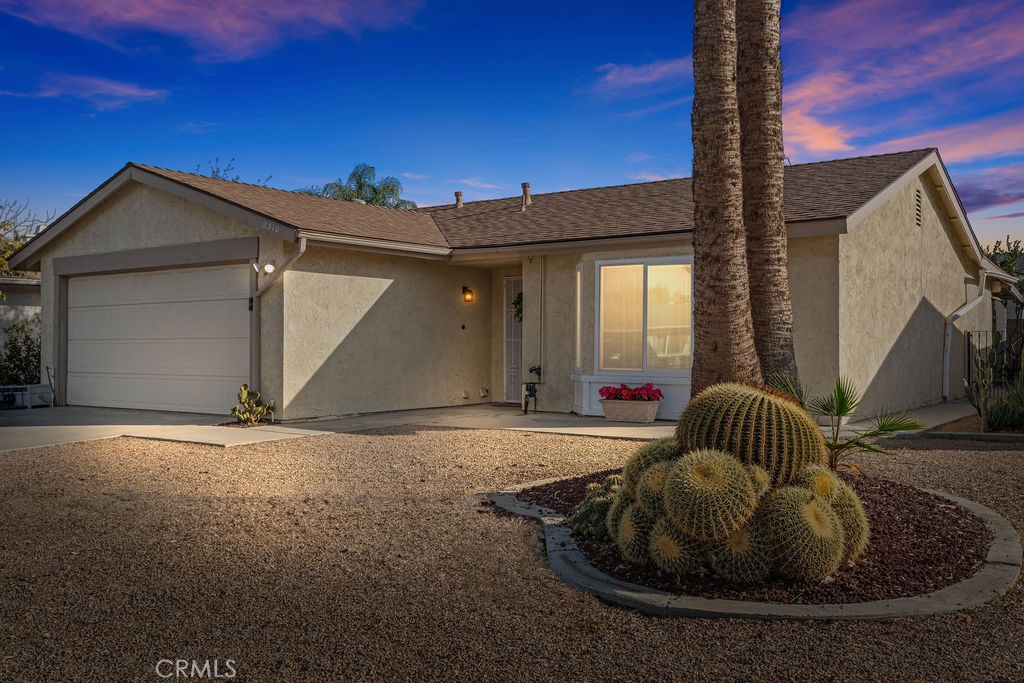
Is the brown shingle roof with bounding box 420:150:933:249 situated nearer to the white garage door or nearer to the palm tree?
the white garage door

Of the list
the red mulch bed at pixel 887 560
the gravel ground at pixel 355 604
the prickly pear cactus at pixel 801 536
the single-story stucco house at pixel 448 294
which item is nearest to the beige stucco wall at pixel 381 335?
the single-story stucco house at pixel 448 294

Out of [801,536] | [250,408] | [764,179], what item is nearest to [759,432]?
[801,536]

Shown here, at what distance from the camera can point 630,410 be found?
12.5m

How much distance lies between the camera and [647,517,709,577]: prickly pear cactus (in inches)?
178

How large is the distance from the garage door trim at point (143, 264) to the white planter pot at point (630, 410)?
5514 millimetres

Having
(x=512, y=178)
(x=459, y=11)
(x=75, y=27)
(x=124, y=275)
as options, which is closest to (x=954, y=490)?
(x=459, y=11)

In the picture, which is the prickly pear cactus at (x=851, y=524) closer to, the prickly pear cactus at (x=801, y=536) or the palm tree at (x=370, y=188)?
the prickly pear cactus at (x=801, y=536)

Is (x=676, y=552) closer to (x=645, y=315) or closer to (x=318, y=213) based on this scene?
(x=645, y=315)

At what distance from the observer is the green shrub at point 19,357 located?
54.2 feet

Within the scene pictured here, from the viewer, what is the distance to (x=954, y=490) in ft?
23.8

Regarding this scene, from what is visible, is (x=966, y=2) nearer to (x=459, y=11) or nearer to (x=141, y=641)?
(x=459, y=11)

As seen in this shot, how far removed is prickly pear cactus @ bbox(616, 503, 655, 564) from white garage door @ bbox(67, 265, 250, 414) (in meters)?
9.45

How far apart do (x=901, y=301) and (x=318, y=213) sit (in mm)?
10126

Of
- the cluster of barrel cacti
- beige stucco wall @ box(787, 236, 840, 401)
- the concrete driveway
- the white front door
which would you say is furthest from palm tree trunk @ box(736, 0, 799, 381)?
the white front door
